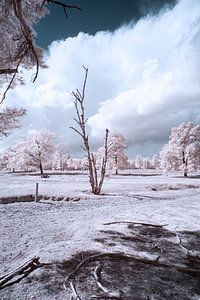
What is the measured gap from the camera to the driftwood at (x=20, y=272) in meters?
2.50

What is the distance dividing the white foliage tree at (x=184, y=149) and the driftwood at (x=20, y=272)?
30152 mm

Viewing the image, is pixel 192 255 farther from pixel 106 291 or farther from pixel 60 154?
pixel 60 154

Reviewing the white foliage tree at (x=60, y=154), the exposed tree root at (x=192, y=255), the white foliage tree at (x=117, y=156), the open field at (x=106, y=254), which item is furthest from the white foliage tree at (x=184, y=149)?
the white foliage tree at (x=60, y=154)

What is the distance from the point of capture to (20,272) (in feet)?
Result: 8.87

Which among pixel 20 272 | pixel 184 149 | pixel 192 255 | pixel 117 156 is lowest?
pixel 192 255

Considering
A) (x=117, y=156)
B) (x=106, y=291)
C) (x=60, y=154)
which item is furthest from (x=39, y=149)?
(x=106, y=291)

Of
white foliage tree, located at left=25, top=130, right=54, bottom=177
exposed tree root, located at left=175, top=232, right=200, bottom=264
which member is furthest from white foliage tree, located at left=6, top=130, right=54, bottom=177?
exposed tree root, located at left=175, top=232, right=200, bottom=264

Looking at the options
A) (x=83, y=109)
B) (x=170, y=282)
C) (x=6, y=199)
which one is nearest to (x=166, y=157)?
(x=83, y=109)

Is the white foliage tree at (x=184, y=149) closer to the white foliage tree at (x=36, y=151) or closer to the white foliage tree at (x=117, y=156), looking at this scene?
the white foliage tree at (x=117, y=156)

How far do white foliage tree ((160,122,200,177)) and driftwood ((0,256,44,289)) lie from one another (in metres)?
30.2

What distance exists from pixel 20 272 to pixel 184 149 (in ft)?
104

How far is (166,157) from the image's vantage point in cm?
3294

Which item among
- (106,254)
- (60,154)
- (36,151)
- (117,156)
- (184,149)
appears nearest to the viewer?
(106,254)

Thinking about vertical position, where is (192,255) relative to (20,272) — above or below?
below
